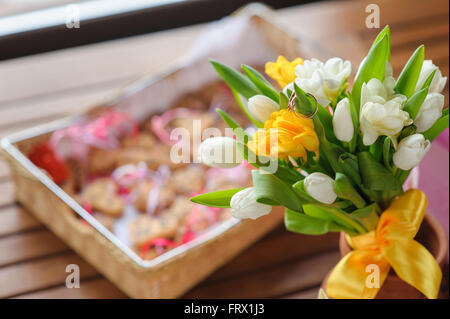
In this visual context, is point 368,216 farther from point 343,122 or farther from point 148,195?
point 148,195

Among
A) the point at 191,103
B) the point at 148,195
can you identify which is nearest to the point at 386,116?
the point at 148,195

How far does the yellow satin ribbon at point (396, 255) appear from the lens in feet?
2.39

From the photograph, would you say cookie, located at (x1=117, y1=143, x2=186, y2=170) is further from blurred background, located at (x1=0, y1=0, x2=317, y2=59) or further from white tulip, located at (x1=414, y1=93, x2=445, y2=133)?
white tulip, located at (x1=414, y1=93, x2=445, y2=133)

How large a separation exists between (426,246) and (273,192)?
28 cm

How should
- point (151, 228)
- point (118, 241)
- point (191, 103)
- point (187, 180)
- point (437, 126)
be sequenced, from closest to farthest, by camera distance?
point (437, 126) → point (118, 241) → point (151, 228) → point (187, 180) → point (191, 103)

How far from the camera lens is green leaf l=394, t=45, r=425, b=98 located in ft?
2.19

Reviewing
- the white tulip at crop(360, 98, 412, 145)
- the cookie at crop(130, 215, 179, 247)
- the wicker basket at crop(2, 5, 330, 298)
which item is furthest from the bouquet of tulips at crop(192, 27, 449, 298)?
the cookie at crop(130, 215, 179, 247)

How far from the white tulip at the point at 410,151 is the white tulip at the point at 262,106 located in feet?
0.44

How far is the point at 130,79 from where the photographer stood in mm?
1359

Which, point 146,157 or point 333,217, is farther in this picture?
point 146,157

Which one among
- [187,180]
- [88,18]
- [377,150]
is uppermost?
[88,18]

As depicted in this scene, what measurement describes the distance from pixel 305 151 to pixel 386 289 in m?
0.24
